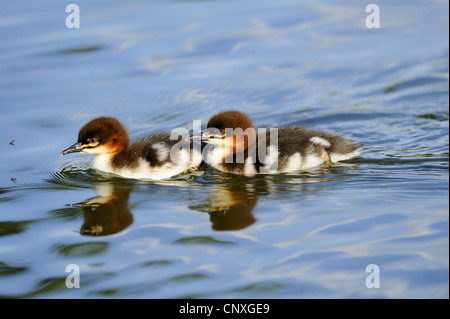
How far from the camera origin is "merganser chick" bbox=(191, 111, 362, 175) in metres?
5.25

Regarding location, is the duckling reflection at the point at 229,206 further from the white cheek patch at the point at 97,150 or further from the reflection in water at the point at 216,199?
the white cheek patch at the point at 97,150

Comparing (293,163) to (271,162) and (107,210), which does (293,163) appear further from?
(107,210)

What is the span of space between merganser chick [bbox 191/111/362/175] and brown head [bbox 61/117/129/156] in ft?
1.83

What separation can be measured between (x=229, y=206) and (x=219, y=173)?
0.65 meters

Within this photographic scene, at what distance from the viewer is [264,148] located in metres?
5.30

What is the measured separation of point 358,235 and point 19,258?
1846 millimetres

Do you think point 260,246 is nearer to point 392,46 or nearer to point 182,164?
point 182,164

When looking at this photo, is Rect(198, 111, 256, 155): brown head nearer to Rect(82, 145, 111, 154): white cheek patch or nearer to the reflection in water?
the reflection in water

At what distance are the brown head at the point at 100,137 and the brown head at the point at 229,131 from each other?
0.61m

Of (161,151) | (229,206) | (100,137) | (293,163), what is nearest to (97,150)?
(100,137)

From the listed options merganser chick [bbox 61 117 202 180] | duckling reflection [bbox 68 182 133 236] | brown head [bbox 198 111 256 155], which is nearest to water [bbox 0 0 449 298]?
duckling reflection [bbox 68 182 133 236]

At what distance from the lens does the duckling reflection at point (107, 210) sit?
4480 mm

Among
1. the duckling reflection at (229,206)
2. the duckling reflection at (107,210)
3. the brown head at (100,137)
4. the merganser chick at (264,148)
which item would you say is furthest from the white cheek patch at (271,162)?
the brown head at (100,137)
